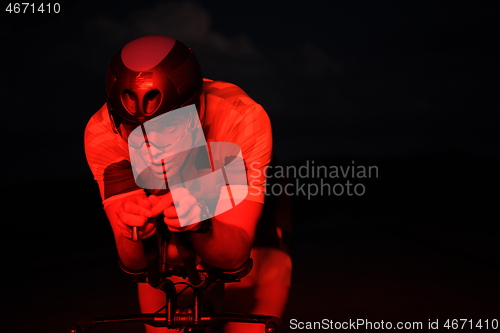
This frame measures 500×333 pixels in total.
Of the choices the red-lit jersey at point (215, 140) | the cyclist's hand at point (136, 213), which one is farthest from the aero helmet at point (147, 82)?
the cyclist's hand at point (136, 213)

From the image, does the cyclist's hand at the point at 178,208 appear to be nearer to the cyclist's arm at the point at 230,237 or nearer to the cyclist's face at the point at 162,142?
the cyclist's arm at the point at 230,237

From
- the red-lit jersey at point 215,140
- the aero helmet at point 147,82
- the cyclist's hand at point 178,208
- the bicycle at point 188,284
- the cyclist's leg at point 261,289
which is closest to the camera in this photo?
the cyclist's hand at point 178,208

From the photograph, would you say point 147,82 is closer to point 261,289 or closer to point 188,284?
point 188,284

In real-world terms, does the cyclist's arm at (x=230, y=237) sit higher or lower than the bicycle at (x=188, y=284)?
higher

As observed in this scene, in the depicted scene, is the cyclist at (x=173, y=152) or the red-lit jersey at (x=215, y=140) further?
the red-lit jersey at (x=215, y=140)

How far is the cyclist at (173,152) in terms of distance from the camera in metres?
1.09

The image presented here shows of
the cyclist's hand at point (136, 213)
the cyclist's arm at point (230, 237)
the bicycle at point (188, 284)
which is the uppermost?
the cyclist's hand at point (136, 213)

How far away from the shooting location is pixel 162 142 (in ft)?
4.37

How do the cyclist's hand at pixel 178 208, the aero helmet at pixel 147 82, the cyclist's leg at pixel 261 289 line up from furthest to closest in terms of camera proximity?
the cyclist's leg at pixel 261 289
the aero helmet at pixel 147 82
the cyclist's hand at pixel 178 208

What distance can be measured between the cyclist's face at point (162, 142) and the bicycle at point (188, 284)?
0.71 feet

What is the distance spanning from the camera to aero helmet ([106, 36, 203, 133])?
130cm

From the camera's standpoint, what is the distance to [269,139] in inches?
64.3

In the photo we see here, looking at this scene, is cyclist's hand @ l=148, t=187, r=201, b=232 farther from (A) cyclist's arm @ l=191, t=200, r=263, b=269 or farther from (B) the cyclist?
(A) cyclist's arm @ l=191, t=200, r=263, b=269

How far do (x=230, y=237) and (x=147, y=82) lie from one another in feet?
1.52
